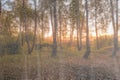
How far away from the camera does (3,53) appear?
401 centimetres

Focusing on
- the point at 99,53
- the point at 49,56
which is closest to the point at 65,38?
the point at 49,56

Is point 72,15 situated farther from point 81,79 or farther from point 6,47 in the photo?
point 6,47

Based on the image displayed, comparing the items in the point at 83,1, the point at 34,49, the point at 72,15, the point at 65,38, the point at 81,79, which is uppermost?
the point at 83,1

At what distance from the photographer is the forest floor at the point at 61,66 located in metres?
3.76

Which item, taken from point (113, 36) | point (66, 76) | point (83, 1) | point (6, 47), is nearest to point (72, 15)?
point (83, 1)

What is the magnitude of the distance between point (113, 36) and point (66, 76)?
4.99ft

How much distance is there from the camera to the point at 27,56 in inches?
155

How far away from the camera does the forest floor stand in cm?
376

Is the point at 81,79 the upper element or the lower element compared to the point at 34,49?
lower

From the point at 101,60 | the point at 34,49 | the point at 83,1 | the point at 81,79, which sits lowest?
the point at 81,79

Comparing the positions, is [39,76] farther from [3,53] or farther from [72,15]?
[72,15]

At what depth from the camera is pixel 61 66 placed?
387cm

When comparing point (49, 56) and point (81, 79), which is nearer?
point (81, 79)

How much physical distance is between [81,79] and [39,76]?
1.01 metres
